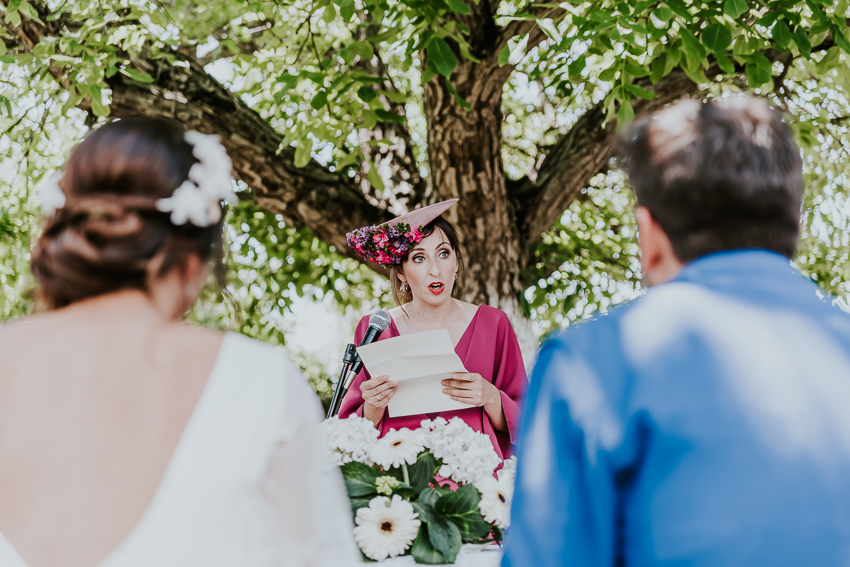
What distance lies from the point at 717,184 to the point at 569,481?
470 millimetres

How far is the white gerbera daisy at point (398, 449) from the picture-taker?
199 cm

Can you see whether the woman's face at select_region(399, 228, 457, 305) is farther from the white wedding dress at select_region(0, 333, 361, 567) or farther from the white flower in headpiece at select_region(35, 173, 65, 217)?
the white flower in headpiece at select_region(35, 173, 65, 217)

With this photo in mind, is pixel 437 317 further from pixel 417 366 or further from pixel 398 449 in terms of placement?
pixel 398 449

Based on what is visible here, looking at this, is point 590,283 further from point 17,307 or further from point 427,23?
point 17,307

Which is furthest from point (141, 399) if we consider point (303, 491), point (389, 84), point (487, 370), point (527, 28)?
point (389, 84)

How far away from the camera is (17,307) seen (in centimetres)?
681

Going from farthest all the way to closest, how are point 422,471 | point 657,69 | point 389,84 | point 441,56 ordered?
point 389,84 < point 657,69 < point 441,56 < point 422,471

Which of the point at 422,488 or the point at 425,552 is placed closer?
the point at 425,552

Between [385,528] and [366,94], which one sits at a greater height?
[366,94]

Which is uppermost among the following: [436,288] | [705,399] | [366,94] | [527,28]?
[527,28]

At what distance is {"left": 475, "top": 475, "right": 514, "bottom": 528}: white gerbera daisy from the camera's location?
6.13 feet

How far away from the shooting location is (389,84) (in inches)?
248

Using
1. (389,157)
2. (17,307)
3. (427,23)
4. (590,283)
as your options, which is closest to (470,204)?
(389,157)

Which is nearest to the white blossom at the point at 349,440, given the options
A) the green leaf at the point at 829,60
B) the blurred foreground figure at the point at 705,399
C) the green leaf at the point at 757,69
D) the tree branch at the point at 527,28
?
the blurred foreground figure at the point at 705,399
